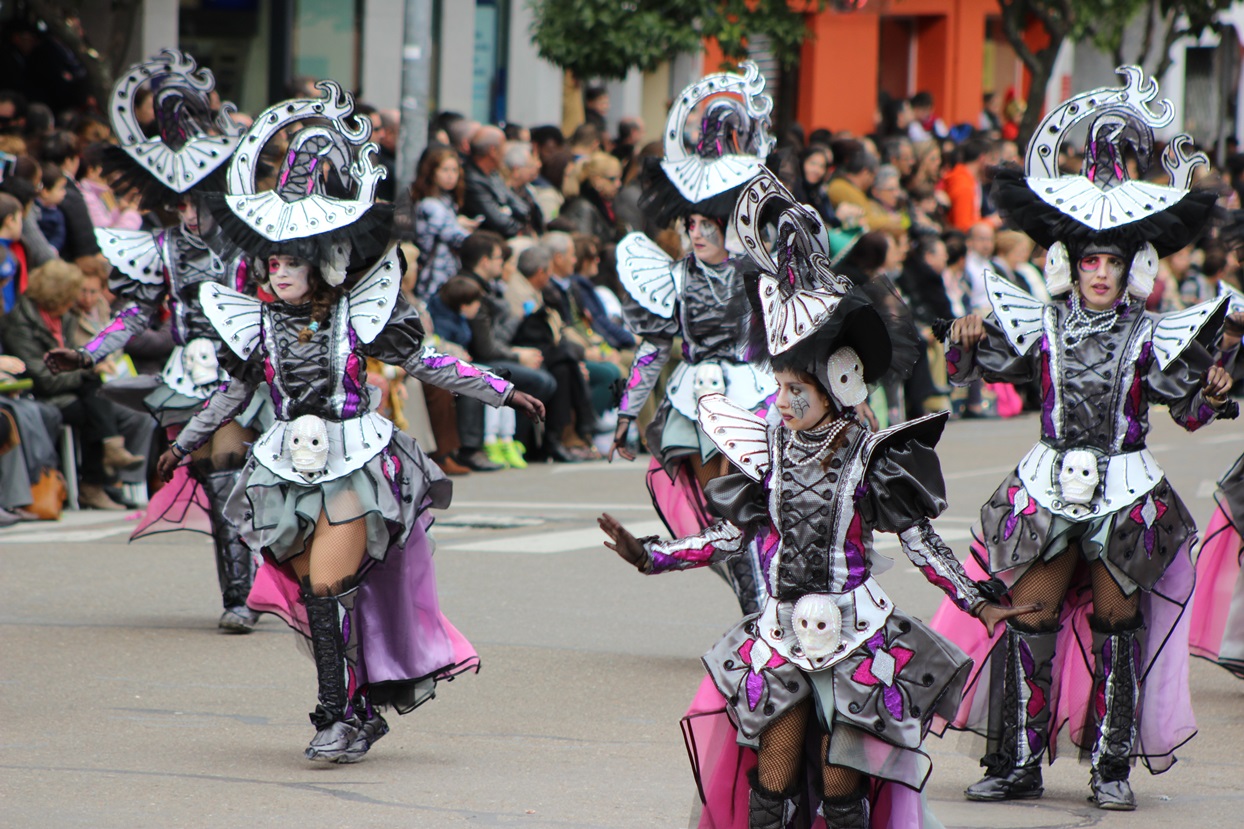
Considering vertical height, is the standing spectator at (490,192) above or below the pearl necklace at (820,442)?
above

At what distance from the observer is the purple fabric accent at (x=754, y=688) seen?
16.3ft

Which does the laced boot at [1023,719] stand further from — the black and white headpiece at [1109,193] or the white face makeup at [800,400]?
the white face makeup at [800,400]

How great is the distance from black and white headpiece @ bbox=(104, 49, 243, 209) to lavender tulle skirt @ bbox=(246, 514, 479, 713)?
2605 mm

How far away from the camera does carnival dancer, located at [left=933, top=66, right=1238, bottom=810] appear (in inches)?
243

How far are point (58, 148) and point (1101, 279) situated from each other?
8.98m

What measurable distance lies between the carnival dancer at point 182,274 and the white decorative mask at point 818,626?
3.98 meters

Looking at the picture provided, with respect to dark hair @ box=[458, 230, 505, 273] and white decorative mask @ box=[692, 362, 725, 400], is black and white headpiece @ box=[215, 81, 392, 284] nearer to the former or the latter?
white decorative mask @ box=[692, 362, 725, 400]

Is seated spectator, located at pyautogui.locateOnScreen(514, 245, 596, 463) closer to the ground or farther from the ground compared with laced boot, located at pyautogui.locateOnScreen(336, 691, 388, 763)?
farther from the ground

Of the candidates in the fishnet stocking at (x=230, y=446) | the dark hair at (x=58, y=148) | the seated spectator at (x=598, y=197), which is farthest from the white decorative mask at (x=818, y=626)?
the seated spectator at (x=598, y=197)

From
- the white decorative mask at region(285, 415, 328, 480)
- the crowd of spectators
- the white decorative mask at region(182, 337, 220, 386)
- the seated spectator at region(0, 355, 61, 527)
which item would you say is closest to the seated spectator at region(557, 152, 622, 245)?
the crowd of spectators

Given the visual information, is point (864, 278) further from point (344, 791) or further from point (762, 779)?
point (344, 791)

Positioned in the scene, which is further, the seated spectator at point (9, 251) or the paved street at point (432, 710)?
the seated spectator at point (9, 251)

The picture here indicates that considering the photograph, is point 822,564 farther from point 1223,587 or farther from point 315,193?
point 1223,587

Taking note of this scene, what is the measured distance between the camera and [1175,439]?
17.7 m
